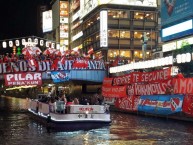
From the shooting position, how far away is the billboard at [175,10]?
68.7 m

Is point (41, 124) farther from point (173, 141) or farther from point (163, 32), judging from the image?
point (163, 32)

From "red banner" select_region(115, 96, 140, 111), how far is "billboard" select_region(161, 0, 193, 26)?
23.4 m

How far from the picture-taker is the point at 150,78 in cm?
4828

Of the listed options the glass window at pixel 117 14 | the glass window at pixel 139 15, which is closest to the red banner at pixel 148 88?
the glass window at pixel 117 14

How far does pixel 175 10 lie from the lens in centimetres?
7275

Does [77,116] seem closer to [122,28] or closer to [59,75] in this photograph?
[59,75]

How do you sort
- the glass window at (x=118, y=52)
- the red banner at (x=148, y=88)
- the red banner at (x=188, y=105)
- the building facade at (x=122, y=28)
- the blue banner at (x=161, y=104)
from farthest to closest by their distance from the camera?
the glass window at (x=118, y=52) < the building facade at (x=122, y=28) < the red banner at (x=148, y=88) < the blue banner at (x=161, y=104) < the red banner at (x=188, y=105)

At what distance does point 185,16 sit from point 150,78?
25148 mm

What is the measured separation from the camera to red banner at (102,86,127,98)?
53562 mm

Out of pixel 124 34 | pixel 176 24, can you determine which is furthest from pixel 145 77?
pixel 124 34

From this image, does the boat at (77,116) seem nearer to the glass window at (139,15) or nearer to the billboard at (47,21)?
the glass window at (139,15)

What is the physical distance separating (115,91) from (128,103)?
5.55 meters

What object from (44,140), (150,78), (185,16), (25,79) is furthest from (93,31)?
(44,140)

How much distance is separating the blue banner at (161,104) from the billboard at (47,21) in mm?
139086
